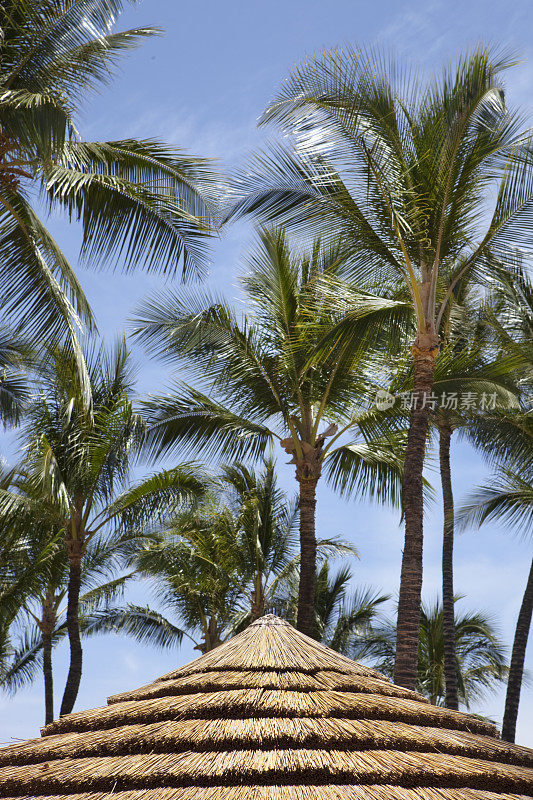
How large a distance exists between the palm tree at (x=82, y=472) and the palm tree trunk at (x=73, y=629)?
0.02 metres

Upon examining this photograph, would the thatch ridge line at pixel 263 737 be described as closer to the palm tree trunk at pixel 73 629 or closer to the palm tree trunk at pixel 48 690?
the palm tree trunk at pixel 73 629

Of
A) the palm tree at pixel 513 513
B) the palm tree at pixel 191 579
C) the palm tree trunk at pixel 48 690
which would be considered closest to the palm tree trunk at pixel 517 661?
the palm tree at pixel 513 513

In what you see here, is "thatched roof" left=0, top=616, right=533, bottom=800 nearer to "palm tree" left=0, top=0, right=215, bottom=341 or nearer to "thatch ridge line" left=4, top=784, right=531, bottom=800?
"thatch ridge line" left=4, top=784, right=531, bottom=800

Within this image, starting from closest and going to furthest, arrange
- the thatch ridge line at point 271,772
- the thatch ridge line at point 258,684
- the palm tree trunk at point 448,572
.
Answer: the thatch ridge line at point 271,772, the thatch ridge line at point 258,684, the palm tree trunk at point 448,572

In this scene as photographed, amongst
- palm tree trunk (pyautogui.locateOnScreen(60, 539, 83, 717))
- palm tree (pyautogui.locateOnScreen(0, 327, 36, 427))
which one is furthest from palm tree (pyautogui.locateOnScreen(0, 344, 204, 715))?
palm tree (pyautogui.locateOnScreen(0, 327, 36, 427))

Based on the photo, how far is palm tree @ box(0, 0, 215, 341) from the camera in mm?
7512

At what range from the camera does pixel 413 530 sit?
880 centimetres

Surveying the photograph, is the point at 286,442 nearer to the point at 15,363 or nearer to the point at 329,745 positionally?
the point at 329,745

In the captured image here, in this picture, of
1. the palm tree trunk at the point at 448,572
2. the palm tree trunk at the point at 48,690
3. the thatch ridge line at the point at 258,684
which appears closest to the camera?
the thatch ridge line at the point at 258,684

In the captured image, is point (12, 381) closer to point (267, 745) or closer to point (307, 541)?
point (307, 541)

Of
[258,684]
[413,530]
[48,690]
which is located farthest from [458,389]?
[48,690]

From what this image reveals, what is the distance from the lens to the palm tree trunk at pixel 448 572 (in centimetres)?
1387

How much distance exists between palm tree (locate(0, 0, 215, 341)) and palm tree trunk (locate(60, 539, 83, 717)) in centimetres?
499

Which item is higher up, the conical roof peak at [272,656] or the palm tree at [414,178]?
the palm tree at [414,178]
